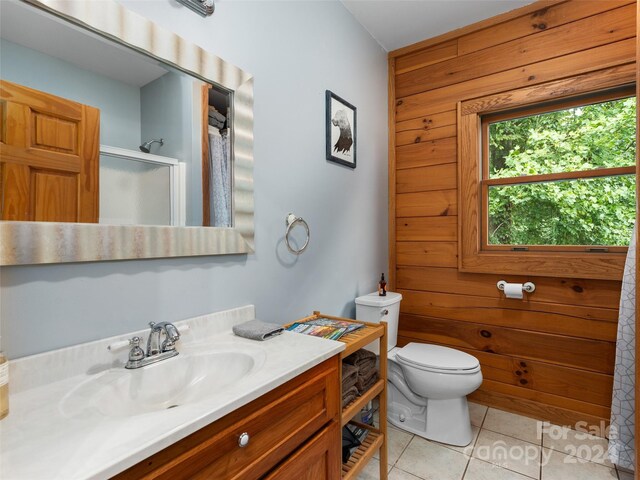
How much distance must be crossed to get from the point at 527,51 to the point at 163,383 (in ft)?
8.58

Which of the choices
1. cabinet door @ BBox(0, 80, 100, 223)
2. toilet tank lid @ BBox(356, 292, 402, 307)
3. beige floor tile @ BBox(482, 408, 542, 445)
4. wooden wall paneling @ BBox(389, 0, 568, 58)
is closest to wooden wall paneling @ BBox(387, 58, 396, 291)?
wooden wall paneling @ BBox(389, 0, 568, 58)

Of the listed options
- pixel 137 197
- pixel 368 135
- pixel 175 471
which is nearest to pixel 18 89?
pixel 137 197

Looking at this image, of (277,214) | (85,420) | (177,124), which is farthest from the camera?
(277,214)

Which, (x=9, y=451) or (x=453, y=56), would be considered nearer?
(x=9, y=451)

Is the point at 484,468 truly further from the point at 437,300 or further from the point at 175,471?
the point at 175,471

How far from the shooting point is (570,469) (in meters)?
1.63

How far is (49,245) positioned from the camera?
854 millimetres

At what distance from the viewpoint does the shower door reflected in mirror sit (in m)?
0.83

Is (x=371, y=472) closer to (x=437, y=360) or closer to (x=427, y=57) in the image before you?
(x=437, y=360)

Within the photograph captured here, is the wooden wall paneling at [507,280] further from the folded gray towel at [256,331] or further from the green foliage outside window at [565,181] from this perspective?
the folded gray towel at [256,331]

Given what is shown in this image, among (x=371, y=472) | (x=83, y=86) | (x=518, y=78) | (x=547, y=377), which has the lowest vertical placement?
(x=371, y=472)

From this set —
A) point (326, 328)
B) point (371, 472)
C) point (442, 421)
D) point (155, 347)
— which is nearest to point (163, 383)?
point (155, 347)

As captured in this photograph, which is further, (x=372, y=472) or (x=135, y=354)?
(x=372, y=472)

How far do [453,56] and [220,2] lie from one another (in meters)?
1.72
